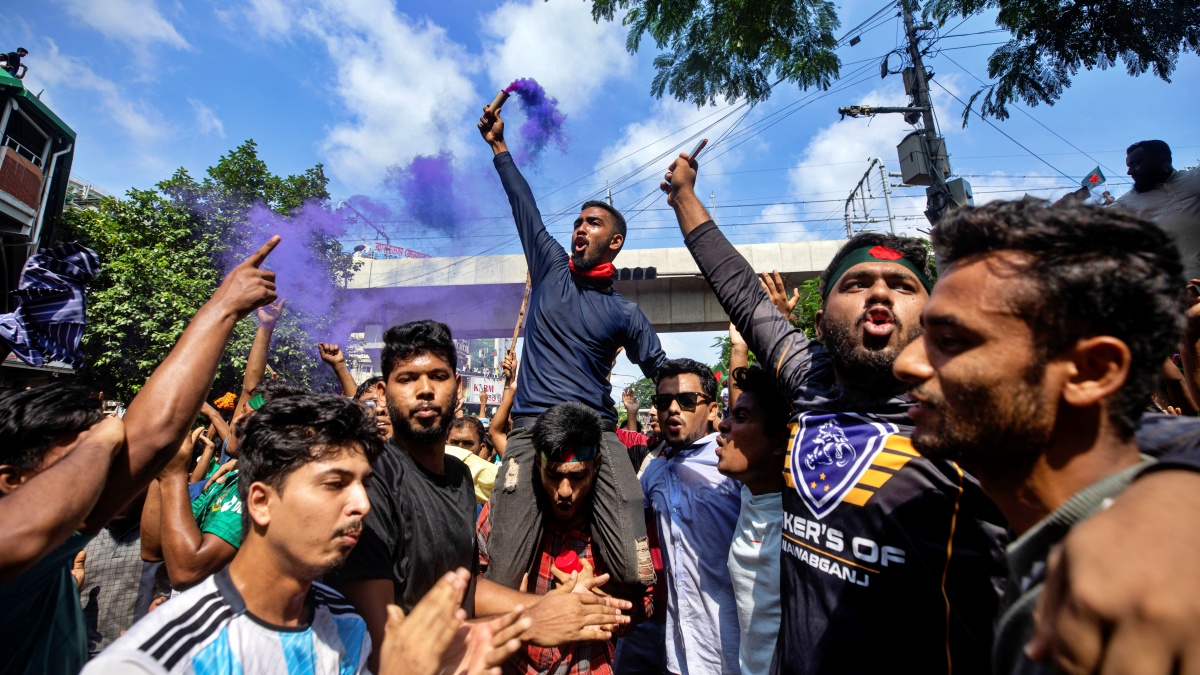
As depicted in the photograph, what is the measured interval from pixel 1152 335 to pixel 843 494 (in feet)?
3.09

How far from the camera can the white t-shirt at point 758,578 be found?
2451 mm

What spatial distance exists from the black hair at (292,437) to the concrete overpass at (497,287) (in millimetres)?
18905

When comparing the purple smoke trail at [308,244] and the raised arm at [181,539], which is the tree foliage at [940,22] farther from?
the purple smoke trail at [308,244]

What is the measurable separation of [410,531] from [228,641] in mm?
821

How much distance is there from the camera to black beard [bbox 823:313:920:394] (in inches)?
76.8

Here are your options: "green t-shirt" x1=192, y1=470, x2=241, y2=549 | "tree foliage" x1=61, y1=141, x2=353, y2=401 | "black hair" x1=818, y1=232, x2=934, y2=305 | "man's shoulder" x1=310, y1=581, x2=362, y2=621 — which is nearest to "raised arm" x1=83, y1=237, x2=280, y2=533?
"man's shoulder" x1=310, y1=581, x2=362, y2=621

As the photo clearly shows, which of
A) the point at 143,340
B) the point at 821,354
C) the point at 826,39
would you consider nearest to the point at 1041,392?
the point at 821,354

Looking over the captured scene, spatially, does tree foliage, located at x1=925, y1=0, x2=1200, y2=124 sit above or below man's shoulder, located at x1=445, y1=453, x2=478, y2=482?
above

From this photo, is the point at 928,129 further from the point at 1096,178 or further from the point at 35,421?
the point at 35,421

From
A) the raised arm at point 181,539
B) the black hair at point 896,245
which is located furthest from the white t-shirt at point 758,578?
the raised arm at point 181,539

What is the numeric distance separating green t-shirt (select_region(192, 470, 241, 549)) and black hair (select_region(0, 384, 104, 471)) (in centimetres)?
74

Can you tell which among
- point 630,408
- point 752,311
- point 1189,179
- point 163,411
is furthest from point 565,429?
point 630,408

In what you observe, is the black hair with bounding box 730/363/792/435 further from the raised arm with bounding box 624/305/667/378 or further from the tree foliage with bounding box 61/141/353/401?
the tree foliage with bounding box 61/141/353/401

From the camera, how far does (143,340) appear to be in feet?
49.5
